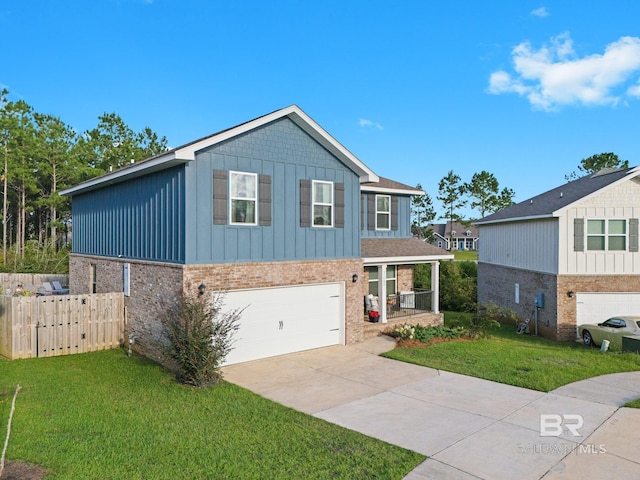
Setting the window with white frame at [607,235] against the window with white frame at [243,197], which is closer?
the window with white frame at [243,197]

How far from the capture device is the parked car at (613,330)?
14344 millimetres

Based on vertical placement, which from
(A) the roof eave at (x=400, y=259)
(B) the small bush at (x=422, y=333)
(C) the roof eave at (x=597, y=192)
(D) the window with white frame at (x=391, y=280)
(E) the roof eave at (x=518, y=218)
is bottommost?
(B) the small bush at (x=422, y=333)

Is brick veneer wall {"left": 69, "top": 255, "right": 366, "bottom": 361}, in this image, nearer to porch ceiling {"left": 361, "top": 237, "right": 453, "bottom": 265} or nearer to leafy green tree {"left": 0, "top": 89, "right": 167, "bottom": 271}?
porch ceiling {"left": 361, "top": 237, "right": 453, "bottom": 265}

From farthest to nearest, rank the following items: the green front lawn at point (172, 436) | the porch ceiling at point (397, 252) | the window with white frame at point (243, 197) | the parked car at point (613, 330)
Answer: the porch ceiling at point (397, 252) → the parked car at point (613, 330) → the window with white frame at point (243, 197) → the green front lawn at point (172, 436)

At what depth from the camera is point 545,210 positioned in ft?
57.6

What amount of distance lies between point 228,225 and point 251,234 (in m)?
0.71

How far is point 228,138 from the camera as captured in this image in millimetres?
11180

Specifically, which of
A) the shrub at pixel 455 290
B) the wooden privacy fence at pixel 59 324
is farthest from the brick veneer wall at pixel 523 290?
the wooden privacy fence at pixel 59 324

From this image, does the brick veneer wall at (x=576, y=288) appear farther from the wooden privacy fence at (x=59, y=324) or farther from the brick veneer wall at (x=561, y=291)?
the wooden privacy fence at (x=59, y=324)

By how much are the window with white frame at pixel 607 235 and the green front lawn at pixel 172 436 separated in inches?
549

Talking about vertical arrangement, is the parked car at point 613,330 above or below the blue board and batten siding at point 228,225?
below

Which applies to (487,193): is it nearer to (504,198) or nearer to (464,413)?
(504,198)

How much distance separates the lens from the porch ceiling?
49.7ft

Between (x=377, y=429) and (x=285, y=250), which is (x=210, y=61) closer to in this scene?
(x=285, y=250)
